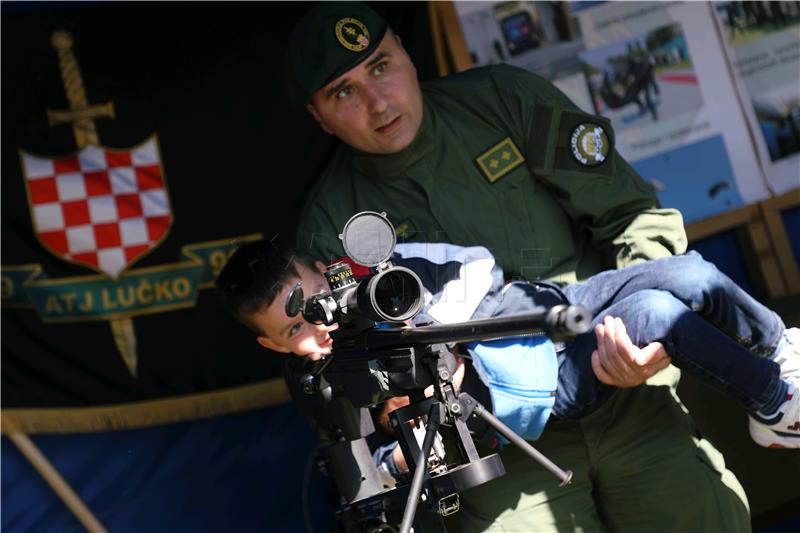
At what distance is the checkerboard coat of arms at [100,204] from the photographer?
3570 millimetres

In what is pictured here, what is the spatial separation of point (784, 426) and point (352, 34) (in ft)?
4.98

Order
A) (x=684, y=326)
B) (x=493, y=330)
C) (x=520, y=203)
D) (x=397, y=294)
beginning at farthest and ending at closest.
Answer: (x=520, y=203) → (x=684, y=326) → (x=397, y=294) → (x=493, y=330)

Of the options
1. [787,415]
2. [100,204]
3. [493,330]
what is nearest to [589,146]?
[787,415]

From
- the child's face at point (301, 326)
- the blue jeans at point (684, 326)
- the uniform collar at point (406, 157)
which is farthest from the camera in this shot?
the uniform collar at point (406, 157)

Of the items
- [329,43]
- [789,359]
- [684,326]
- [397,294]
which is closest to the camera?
[397,294]

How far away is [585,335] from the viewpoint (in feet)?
8.54

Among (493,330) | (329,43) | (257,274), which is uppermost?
(329,43)

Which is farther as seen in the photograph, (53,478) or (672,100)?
(672,100)

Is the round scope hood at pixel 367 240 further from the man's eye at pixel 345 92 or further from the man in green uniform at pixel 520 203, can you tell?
the man's eye at pixel 345 92

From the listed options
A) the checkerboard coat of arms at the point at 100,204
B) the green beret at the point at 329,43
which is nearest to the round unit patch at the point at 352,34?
the green beret at the point at 329,43

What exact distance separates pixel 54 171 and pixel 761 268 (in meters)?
2.63

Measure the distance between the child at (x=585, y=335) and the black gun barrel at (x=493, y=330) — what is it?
130 mm

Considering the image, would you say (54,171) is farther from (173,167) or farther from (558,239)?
(558,239)

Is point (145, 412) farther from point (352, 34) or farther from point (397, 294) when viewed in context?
point (397, 294)
